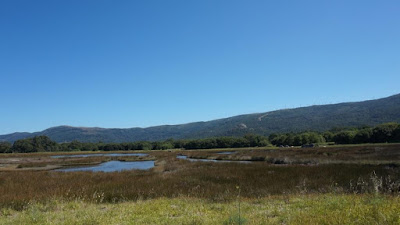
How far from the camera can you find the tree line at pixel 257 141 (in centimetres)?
10169

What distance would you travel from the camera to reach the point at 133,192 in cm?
1634

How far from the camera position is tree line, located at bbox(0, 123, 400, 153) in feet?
334

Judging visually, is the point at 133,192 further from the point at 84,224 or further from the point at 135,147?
the point at 135,147

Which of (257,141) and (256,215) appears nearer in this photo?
(256,215)

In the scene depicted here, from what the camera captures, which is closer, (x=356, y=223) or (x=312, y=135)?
(x=356, y=223)

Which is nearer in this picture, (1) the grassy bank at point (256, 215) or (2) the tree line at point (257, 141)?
(1) the grassy bank at point (256, 215)

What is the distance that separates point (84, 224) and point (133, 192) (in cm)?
912

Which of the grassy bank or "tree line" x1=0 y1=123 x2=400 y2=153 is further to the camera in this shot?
"tree line" x1=0 y1=123 x2=400 y2=153

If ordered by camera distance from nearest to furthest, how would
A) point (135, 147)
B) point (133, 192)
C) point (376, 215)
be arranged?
1. point (376, 215)
2. point (133, 192)
3. point (135, 147)

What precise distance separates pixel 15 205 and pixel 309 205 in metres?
13.2

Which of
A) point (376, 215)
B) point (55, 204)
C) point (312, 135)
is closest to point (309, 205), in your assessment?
point (376, 215)

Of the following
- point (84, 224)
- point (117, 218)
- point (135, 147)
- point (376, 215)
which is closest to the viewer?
point (376, 215)

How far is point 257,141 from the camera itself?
150875mm

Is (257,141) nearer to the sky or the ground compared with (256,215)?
nearer to the ground
